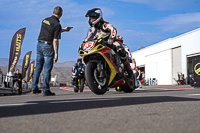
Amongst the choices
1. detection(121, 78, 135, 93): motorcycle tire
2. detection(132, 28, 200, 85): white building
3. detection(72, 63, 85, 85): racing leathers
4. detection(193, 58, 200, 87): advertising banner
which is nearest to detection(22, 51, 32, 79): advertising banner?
detection(72, 63, 85, 85): racing leathers

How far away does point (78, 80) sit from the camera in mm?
11945

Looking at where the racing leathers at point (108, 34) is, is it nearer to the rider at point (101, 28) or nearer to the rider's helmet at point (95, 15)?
the rider at point (101, 28)

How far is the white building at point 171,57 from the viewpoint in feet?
109

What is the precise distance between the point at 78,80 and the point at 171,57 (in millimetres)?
28423

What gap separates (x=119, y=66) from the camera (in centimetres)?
695

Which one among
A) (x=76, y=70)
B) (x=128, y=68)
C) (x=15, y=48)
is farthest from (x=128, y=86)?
(x=15, y=48)

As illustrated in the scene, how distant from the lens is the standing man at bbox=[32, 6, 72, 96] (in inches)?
258

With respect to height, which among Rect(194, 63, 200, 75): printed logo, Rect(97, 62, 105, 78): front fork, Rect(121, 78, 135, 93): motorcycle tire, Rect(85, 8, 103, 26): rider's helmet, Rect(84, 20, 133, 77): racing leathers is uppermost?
Rect(85, 8, 103, 26): rider's helmet

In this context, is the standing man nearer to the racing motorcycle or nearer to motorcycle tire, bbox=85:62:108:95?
the racing motorcycle

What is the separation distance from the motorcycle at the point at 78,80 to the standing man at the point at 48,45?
4.83 meters

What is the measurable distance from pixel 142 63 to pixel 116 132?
4872 cm

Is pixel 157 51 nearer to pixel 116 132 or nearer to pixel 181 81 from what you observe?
pixel 181 81

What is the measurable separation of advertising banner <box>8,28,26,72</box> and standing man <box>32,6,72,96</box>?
45.4ft

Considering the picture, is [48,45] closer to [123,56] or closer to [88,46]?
[88,46]
